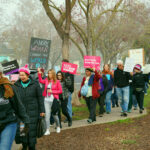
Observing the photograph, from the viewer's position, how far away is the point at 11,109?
12.8 ft

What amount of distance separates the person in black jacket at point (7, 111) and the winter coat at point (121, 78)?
6.31 metres

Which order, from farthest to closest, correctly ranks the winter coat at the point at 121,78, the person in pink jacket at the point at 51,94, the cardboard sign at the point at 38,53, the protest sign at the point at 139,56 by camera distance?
the protest sign at the point at 139,56, the winter coat at the point at 121,78, the cardboard sign at the point at 38,53, the person in pink jacket at the point at 51,94

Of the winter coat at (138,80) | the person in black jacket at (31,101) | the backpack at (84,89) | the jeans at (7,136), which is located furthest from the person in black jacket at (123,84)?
the jeans at (7,136)

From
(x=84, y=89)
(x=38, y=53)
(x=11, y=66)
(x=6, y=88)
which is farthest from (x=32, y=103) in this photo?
(x=38, y=53)

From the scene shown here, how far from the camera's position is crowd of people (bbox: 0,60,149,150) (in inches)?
150

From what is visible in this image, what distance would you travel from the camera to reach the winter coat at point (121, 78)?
982 centimetres

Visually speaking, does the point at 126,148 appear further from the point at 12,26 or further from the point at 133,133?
the point at 12,26

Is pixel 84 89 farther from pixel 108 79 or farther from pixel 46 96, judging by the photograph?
pixel 108 79

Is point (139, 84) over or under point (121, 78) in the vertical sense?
under

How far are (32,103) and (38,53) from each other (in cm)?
427

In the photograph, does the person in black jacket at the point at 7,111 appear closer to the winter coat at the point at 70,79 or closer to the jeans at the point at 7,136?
the jeans at the point at 7,136

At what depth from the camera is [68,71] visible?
9.23 meters

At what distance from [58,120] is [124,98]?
2.92 meters

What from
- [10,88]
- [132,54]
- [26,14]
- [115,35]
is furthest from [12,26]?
[10,88]
